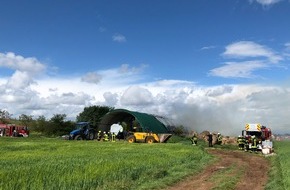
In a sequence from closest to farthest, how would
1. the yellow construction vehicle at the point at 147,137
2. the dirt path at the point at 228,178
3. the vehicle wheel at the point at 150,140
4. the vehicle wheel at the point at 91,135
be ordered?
the dirt path at the point at 228,178
the vehicle wheel at the point at 150,140
the yellow construction vehicle at the point at 147,137
the vehicle wheel at the point at 91,135

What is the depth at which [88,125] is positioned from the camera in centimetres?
6191

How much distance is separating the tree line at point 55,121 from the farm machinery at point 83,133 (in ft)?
46.6

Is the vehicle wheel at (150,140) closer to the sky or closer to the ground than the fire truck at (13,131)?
closer to the ground

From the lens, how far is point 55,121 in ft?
291

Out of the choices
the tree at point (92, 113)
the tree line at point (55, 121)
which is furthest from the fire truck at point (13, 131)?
the tree at point (92, 113)

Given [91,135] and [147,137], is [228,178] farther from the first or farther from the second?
[91,135]

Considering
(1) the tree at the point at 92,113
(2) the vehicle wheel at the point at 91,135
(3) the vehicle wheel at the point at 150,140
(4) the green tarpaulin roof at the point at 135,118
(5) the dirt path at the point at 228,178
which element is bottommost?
(5) the dirt path at the point at 228,178

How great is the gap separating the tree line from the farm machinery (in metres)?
14.2

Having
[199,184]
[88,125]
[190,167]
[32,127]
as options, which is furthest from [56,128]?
[199,184]

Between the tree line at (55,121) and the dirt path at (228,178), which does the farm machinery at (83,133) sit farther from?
the dirt path at (228,178)

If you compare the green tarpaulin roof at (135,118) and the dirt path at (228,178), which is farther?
the green tarpaulin roof at (135,118)

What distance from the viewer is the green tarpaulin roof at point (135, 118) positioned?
206 feet

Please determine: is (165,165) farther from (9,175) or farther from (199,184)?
(9,175)

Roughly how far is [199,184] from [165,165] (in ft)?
16.5
